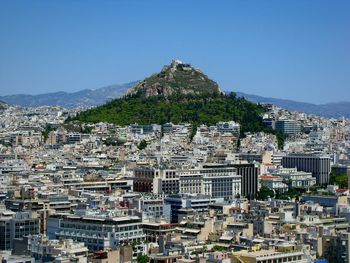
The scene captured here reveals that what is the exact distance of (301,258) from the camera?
2861 cm

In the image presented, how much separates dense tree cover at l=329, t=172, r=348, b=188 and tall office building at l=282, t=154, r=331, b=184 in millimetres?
418

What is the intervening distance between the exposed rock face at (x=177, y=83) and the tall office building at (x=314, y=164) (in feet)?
101

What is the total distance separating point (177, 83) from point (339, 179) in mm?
40544

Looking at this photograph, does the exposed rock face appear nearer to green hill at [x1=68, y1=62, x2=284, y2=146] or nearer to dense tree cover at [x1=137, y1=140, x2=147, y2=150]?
green hill at [x1=68, y1=62, x2=284, y2=146]

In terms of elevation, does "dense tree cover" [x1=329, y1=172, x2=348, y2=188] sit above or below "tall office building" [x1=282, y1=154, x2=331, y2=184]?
below

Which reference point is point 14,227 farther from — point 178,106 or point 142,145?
point 178,106

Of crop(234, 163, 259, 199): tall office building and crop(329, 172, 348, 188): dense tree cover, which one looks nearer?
crop(234, 163, 259, 199): tall office building

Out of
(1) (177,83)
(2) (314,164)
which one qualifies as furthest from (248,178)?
(1) (177,83)

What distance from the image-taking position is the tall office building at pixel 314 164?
62.4 metres

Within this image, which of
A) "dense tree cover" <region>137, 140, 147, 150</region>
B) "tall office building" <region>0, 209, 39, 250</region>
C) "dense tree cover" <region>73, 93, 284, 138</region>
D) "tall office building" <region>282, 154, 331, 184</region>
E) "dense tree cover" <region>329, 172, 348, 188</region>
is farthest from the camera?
"dense tree cover" <region>73, 93, 284, 138</region>

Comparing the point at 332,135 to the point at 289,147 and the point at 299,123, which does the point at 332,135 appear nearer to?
the point at 299,123

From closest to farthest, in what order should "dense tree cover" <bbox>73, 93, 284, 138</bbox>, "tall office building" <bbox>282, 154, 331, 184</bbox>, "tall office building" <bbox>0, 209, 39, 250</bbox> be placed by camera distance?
"tall office building" <bbox>0, 209, 39, 250</bbox> → "tall office building" <bbox>282, 154, 331, 184</bbox> → "dense tree cover" <bbox>73, 93, 284, 138</bbox>

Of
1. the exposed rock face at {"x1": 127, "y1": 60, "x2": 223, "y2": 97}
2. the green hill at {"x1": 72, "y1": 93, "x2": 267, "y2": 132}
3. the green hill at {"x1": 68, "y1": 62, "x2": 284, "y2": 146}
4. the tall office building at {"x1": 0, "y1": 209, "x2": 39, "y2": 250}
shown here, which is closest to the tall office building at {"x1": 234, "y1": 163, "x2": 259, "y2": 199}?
the tall office building at {"x1": 0, "y1": 209, "x2": 39, "y2": 250}

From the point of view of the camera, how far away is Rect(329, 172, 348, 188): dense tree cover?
57.2m
